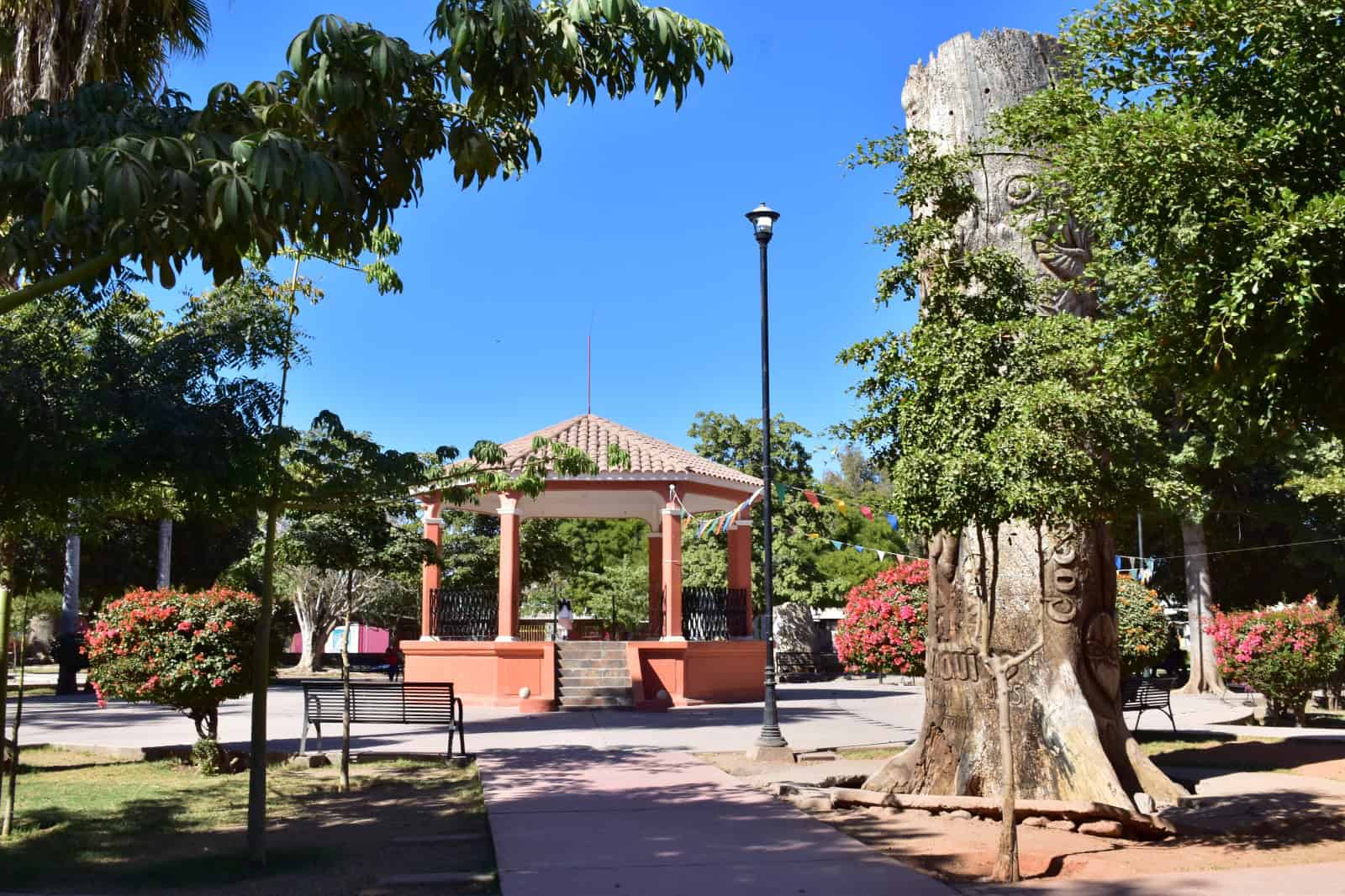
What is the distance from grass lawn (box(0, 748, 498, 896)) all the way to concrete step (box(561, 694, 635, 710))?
930 centimetres

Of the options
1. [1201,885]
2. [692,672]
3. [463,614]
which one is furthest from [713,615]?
[1201,885]

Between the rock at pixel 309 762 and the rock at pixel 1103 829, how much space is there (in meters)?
8.02

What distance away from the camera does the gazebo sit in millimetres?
21625

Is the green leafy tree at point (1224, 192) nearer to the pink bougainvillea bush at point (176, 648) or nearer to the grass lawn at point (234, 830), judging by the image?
the grass lawn at point (234, 830)

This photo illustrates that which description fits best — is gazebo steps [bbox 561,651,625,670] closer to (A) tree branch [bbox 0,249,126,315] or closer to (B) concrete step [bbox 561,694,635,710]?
(B) concrete step [bbox 561,694,635,710]

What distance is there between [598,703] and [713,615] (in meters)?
3.31

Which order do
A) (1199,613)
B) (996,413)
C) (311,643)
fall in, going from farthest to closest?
(311,643) < (1199,613) < (996,413)

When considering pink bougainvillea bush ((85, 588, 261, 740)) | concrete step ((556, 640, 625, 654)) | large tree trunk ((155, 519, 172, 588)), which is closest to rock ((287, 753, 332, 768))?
pink bougainvillea bush ((85, 588, 261, 740))

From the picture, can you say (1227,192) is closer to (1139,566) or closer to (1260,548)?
(1139,566)

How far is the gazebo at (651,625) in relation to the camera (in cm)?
2162

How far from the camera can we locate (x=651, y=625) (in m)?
24.5

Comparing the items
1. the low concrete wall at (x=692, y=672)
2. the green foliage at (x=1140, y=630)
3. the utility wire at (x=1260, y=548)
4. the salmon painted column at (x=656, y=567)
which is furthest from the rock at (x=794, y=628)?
the green foliage at (x=1140, y=630)

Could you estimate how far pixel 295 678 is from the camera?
3512cm

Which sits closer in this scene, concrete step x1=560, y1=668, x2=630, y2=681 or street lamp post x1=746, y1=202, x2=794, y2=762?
street lamp post x1=746, y1=202, x2=794, y2=762
